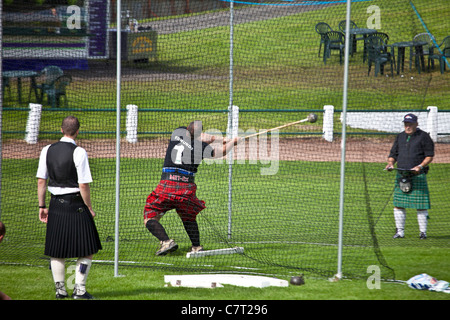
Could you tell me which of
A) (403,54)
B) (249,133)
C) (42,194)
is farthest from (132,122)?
(42,194)

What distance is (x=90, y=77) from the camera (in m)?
15.6

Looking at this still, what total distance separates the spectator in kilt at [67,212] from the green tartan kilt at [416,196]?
506cm

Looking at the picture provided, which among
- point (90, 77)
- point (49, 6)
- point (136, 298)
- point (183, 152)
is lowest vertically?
point (136, 298)

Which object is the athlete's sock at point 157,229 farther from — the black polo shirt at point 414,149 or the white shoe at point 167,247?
the black polo shirt at point 414,149

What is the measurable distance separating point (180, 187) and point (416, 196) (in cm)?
372

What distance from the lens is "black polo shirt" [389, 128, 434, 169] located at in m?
8.50

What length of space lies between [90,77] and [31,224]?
23.3 feet

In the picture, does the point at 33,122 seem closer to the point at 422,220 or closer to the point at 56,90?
the point at 56,90

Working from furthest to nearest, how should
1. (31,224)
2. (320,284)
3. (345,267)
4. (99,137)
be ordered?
1. (99,137)
2. (31,224)
3. (345,267)
4. (320,284)

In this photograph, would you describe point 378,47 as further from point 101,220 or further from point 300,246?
point 101,220

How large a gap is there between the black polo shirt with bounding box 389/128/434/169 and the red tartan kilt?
3388 millimetres

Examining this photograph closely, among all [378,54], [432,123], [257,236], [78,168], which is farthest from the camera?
[432,123]

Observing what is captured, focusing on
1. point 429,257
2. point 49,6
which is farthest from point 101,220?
point 49,6

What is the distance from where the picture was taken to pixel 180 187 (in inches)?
297
